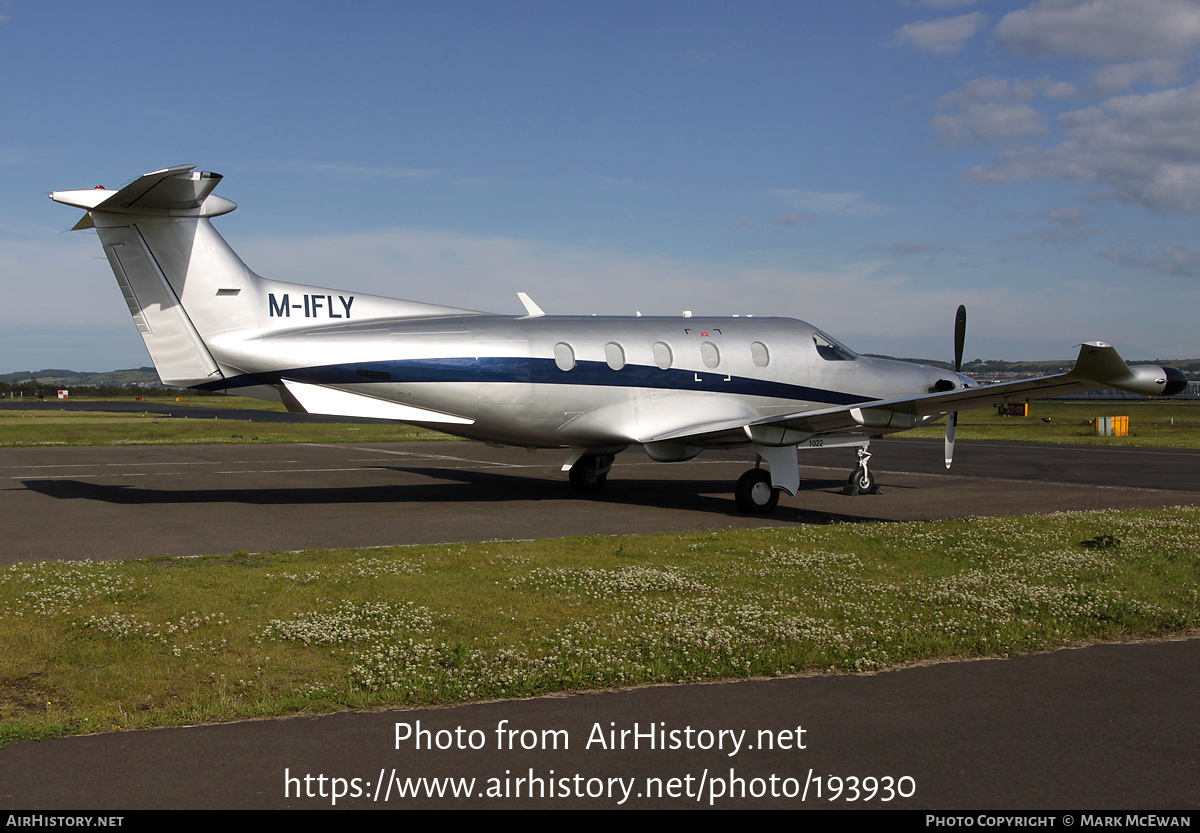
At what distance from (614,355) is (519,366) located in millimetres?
2023

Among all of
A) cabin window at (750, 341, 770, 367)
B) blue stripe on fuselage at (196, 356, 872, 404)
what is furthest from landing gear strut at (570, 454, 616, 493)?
cabin window at (750, 341, 770, 367)

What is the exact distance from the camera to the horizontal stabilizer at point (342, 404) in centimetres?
1559

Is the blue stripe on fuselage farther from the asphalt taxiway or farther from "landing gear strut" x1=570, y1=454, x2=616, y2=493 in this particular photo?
"landing gear strut" x1=570, y1=454, x2=616, y2=493

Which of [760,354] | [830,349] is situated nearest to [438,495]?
[760,354]

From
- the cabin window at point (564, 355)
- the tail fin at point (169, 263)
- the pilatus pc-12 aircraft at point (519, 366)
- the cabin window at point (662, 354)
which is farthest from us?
the cabin window at point (662, 354)

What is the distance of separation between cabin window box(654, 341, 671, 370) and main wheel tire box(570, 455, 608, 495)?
9.74 ft

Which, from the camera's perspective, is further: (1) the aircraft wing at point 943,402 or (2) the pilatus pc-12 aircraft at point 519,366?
(2) the pilatus pc-12 aircraft at point 519,366

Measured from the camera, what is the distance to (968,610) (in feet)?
28.8

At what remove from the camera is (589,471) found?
1983cm

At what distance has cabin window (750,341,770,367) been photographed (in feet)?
62.3

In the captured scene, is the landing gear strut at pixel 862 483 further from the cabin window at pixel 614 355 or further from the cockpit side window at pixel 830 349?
the cabin window at pixel 614 355

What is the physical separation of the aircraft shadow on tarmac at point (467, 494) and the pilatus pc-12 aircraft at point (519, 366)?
911 mm

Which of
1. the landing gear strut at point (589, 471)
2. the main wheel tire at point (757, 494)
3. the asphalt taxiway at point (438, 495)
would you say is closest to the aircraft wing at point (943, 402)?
the main wheel tire at point (757, 494)
